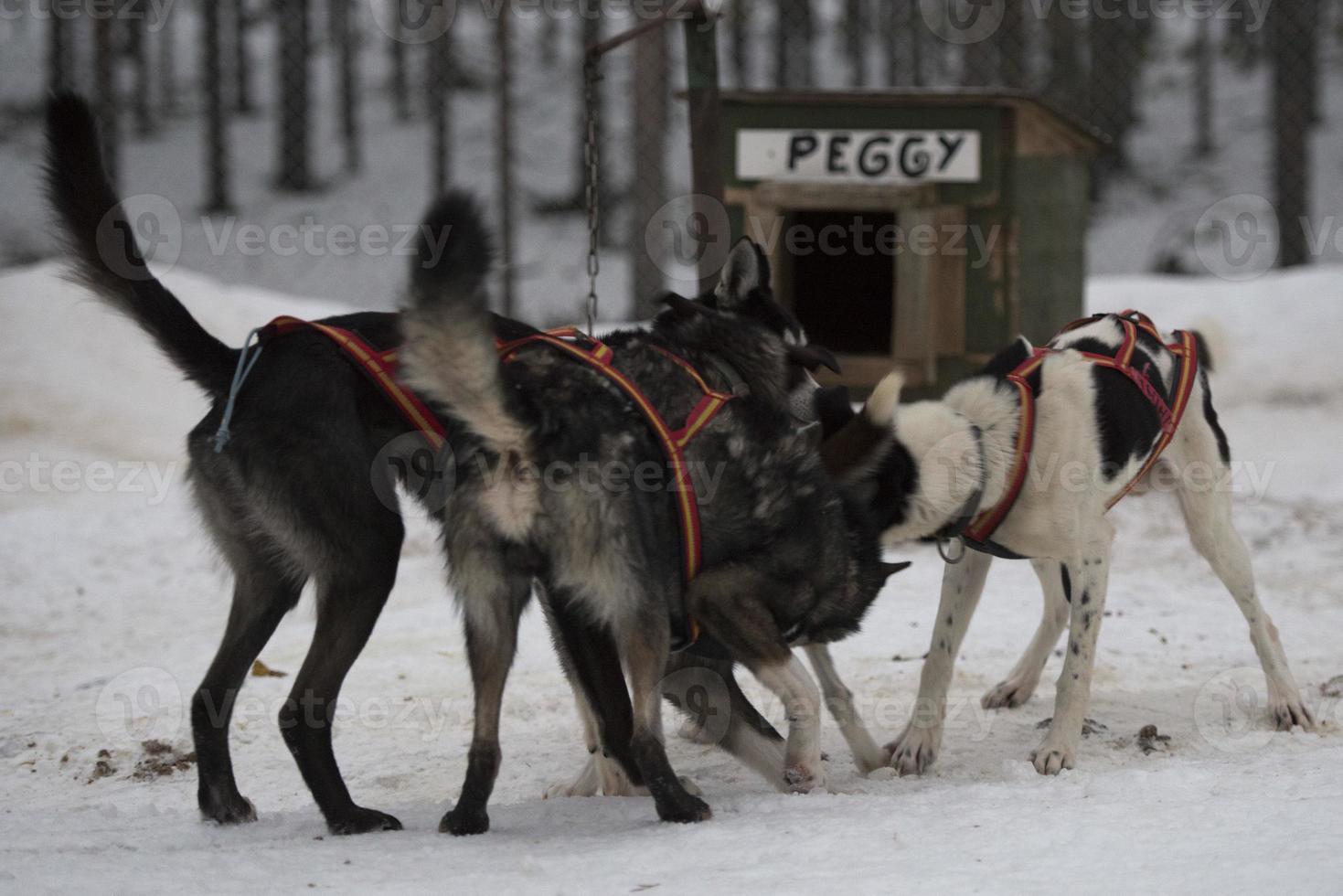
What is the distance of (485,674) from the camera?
Answer: 3217 mm

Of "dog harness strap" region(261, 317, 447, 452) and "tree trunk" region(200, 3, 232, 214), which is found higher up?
"tree trunk" region(200, 3, 232, 214)

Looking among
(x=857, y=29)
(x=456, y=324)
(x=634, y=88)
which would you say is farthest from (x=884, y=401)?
(x=857, y=29)

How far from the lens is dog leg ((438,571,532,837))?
3213mm

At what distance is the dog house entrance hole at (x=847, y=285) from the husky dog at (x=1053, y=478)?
4079 mm

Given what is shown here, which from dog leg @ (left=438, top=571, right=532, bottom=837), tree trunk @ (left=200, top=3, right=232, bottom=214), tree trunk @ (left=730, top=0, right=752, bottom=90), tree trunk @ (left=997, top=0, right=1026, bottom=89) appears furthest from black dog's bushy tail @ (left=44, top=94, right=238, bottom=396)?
tree trunk @ (left=730, top=0, right=752, bottom=90)

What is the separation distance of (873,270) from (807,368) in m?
4.93

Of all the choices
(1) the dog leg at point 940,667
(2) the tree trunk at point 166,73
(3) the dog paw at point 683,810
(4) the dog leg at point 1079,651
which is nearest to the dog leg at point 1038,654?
(1) the dog leg at point 940,667

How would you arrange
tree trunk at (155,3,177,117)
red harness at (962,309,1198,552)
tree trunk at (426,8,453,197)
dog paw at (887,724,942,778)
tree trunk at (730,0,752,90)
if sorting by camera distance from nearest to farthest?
red harness at (962,309,1198,552)
dog paw at (887,724,942,778)
tree trunk at (426,8,453,197)
tree trunk at (730,0,752,90)
tree trunk at (155,3,177,117)

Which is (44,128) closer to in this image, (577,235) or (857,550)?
(857,550)

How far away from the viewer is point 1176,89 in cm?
2700

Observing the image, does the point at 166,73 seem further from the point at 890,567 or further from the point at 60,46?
the point at 890,567

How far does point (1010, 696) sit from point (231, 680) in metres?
2.55

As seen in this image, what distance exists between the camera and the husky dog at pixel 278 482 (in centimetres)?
338

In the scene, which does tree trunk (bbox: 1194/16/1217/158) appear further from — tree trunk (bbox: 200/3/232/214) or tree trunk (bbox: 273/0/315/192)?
tree trunk (bbox: 200/3/232/214)
